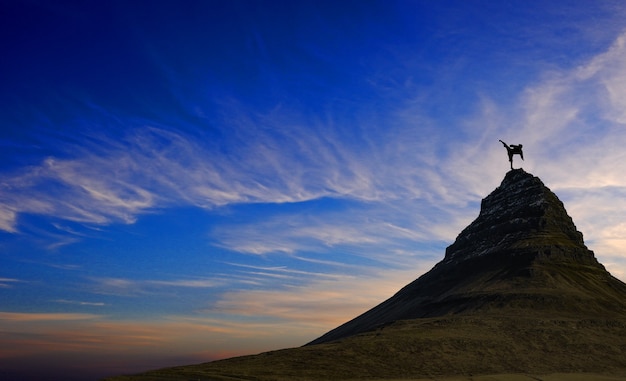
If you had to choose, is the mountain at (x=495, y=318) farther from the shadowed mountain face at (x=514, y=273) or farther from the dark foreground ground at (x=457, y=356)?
the shadowed mountain face at (x=514, y=273)

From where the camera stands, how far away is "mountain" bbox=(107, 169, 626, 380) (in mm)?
67562

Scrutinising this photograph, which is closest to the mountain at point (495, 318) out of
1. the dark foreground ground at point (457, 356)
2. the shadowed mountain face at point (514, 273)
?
the dark foreground ground at point (457, 356)

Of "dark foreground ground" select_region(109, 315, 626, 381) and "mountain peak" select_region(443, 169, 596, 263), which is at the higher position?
"mountain peak" select_region(443, 169, 596, 263)

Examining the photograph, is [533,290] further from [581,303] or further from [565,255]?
[565,255]

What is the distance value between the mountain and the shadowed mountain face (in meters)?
0.40

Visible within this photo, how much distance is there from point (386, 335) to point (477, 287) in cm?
5344

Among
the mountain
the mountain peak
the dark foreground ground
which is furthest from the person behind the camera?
the mountain peak

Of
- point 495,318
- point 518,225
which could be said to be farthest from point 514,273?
point 495,318

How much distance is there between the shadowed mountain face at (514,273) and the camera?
111688mm

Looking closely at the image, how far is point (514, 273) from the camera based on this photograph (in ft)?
428

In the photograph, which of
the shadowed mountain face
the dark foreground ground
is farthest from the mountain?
the shadowed mountain face

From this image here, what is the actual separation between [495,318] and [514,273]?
37.2 metres

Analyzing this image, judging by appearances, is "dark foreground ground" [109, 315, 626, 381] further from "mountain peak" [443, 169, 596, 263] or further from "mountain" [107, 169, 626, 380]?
"mountain peak" [443, 169, 596, 263]

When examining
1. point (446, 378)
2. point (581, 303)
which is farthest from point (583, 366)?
point (581, 303)
